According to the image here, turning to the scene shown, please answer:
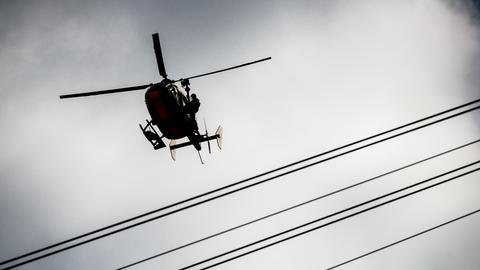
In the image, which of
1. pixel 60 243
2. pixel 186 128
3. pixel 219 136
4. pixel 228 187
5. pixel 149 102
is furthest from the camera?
pixel 219 136

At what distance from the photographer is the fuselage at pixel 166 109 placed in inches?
360

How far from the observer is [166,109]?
9.18 meters

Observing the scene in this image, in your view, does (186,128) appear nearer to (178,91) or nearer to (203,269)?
(178,91)

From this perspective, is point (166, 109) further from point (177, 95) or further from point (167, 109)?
point (177, 95)

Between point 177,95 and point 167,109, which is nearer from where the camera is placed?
point 167,109

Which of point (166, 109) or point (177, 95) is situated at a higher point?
point (177, 95)

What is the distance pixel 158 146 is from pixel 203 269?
4.47 meters

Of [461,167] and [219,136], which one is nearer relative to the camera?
[461,167]

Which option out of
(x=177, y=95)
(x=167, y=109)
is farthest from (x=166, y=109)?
(x=177, y=95)

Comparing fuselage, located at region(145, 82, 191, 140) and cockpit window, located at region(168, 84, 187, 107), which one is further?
cockpit window, located at region(168, 84, 187, 107)

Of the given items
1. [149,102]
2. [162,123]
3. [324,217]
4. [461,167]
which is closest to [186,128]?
[162,123]

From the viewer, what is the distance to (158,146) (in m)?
9.89

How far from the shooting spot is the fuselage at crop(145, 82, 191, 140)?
30.0 ft

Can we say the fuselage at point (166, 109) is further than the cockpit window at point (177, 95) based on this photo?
No
